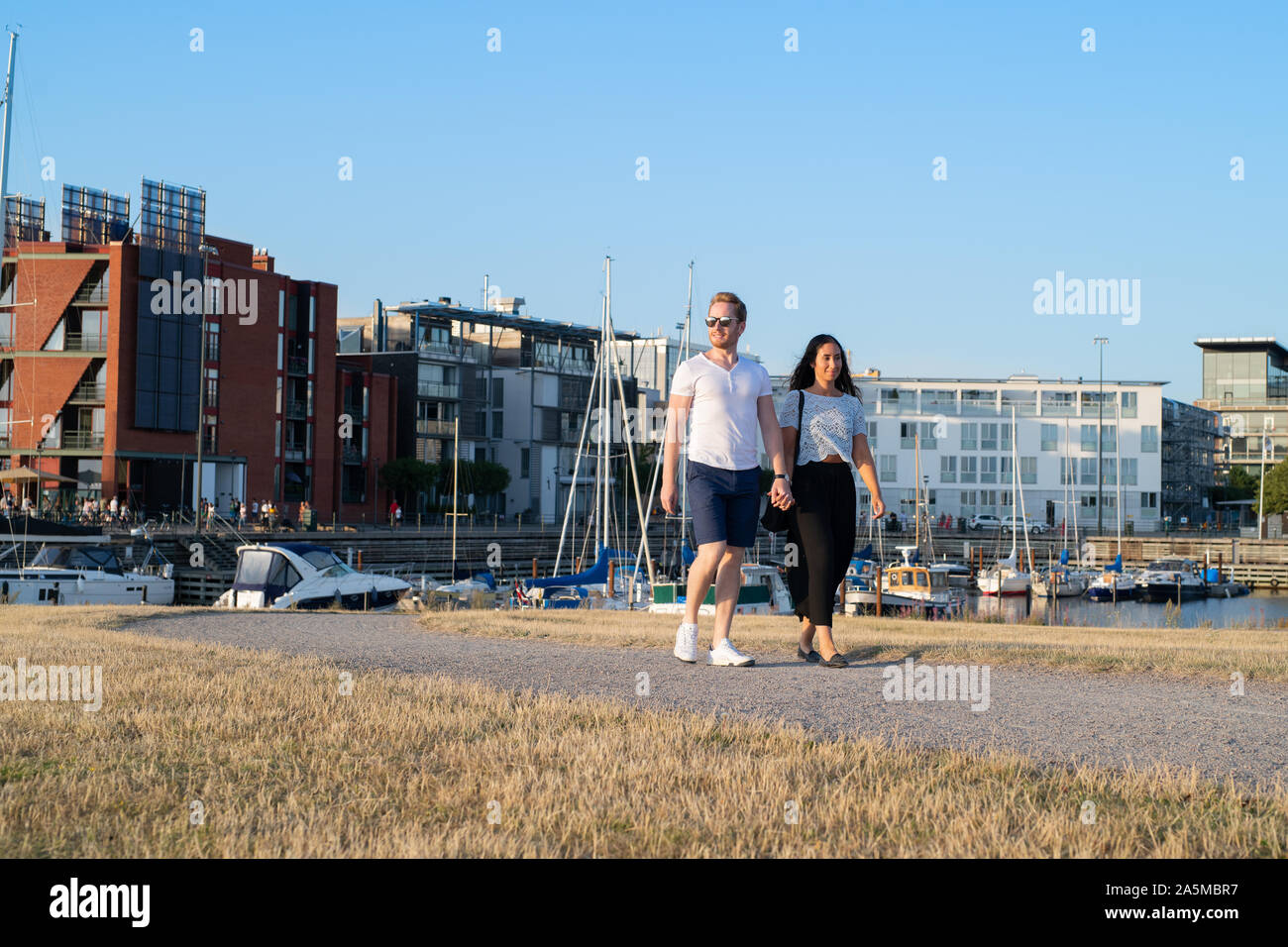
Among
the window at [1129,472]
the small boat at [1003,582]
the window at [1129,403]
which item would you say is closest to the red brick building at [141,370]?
the small boat at [1003,582]

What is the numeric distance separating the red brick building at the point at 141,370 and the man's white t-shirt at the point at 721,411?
58.5 m

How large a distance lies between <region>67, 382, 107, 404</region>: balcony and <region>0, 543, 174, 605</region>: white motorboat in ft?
74.7

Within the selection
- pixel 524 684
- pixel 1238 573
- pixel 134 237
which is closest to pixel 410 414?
pixel 134 237

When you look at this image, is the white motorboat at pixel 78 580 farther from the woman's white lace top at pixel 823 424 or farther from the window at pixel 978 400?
the window at pixel 978 400

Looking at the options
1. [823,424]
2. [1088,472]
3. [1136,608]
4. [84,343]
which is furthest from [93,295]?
[1088,472]

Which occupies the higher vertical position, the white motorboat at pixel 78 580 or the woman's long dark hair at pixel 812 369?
the woman's long dark hair at pixel 812 369

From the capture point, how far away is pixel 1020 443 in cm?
10419

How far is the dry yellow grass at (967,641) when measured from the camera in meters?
8.86

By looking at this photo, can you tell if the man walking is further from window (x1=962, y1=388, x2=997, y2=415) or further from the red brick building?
window (x1=962, y1=388, x2=997, y2=415)

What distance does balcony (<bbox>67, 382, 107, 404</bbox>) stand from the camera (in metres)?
62.7

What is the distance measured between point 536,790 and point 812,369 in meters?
5.50

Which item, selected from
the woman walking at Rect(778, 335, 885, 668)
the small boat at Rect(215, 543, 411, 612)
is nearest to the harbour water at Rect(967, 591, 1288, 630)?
Result: the small boat at Rect(215, 543, 411, 612)
